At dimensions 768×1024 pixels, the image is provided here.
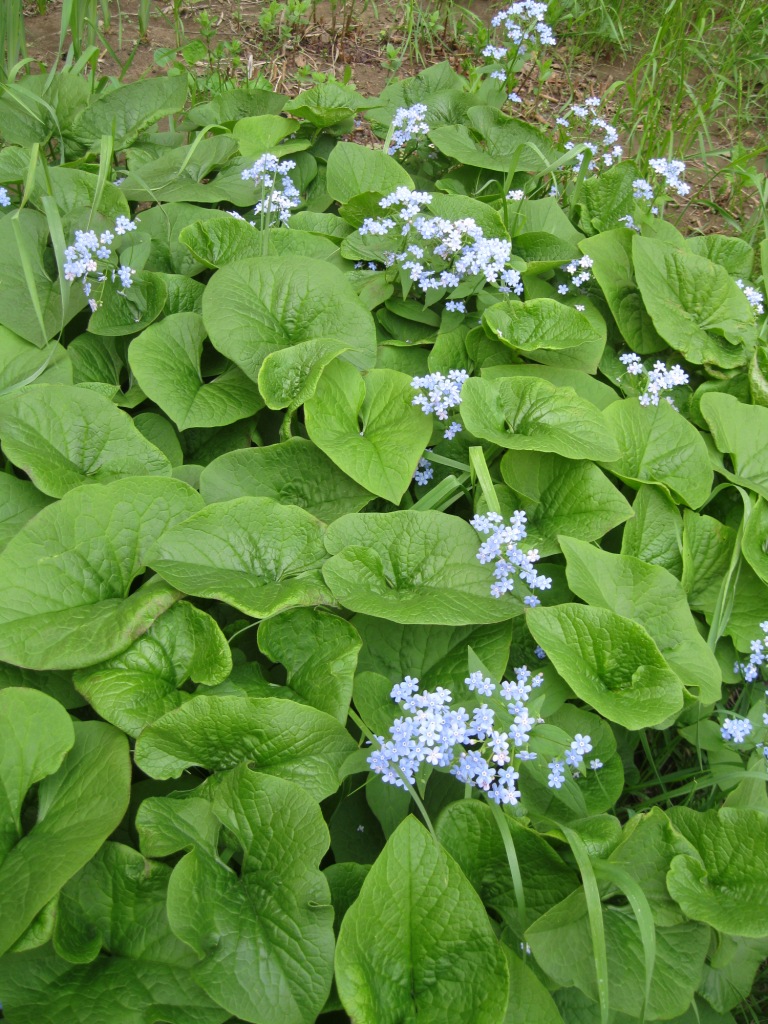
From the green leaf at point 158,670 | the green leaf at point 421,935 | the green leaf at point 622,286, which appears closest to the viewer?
the green leaf at point 421,935

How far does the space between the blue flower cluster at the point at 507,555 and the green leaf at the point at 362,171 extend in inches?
74.7

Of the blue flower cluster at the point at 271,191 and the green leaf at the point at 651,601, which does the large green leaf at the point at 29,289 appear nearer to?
the blue flower cluster at the point at 271,191

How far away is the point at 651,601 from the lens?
238cm

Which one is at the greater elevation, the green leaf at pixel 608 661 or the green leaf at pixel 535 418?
the green leaf at pixel 535 418

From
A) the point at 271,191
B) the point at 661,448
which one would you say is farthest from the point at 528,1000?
the point at 271,191

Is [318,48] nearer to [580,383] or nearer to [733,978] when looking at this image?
[580,383]

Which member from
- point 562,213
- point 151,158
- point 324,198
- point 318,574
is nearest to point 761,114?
point 562,213

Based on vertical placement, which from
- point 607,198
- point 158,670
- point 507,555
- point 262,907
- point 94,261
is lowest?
point 262,907

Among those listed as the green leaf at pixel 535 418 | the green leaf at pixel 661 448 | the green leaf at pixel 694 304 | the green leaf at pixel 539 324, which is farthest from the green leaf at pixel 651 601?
the green leaf at pixel 694 304

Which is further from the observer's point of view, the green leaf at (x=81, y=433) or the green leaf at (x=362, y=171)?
the green leaf at (x=362, y=171)

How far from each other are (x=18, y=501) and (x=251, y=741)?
43.7 inches

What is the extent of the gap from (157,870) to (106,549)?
0.88m

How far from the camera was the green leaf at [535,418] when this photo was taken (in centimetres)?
254

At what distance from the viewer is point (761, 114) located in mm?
5113
